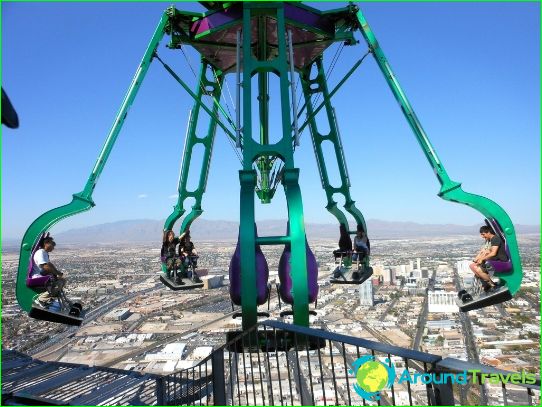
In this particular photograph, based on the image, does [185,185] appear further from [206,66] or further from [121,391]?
[121,391]

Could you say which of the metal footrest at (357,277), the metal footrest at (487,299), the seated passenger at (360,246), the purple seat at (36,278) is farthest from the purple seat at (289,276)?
the seated passenger at (360,246)

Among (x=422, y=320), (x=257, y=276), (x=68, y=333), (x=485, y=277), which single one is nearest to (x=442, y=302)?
(x=422, y=320)

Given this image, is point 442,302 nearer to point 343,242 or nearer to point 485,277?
point 343,242

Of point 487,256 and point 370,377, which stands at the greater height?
point 487,256

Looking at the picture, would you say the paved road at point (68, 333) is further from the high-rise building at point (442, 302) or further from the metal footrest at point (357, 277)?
the high-rise building at point (442, 302)

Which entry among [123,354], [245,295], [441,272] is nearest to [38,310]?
[245,295]

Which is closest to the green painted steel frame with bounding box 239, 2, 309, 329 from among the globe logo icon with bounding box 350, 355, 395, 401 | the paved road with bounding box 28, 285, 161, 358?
the globe logo icon with bounding box 350, 355, 395, 401
